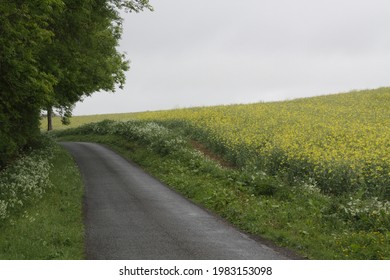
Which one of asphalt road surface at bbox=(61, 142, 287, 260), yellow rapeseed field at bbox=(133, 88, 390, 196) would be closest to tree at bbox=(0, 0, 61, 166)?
asphalt road surface at bbox=(61, 142, 287, 260)

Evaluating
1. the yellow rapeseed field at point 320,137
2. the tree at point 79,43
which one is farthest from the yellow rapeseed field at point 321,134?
the tree at point 79,43

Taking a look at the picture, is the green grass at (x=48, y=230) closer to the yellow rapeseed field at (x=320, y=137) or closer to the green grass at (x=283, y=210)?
the green grass at (x=283, y=210)

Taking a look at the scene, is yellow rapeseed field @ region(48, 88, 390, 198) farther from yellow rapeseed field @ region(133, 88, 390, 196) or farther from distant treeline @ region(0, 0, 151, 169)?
distant treeline @ region(0, 0, 151, 169)

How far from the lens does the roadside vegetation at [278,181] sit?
1222cm

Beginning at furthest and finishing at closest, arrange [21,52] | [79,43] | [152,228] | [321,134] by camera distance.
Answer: [321,134] < [79,43] < [21,52] < [152,228]

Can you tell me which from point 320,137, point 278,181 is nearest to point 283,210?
point 278,181

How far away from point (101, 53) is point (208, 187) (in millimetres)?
13366

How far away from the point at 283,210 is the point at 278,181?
3.16m

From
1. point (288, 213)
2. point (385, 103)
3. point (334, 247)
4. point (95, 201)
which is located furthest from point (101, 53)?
point (385, 103)

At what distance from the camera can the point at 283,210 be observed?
15.0 metres

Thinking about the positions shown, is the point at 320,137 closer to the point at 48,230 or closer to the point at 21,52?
A: the point at 21,52

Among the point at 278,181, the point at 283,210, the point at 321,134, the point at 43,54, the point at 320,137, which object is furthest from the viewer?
the point at 321,134

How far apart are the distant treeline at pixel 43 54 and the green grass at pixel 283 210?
746 cm

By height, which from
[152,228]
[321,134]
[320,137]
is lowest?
[152,228]
